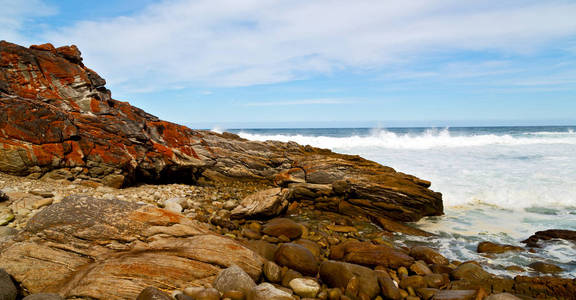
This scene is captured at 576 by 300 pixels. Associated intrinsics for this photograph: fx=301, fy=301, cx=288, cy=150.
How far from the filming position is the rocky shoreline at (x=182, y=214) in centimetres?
484

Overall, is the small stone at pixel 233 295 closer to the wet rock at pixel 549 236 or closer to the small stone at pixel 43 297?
the small stone at pixel 43 297

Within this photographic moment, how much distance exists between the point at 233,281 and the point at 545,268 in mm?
7705

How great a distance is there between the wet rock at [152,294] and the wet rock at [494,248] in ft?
28.1

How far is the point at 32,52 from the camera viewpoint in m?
11.0

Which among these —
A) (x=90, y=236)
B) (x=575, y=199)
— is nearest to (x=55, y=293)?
(x=90, y=236)

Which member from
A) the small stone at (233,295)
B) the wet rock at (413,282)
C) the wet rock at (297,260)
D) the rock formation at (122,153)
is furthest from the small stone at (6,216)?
the wet rock at (413,282)

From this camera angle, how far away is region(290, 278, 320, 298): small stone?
5445 mm

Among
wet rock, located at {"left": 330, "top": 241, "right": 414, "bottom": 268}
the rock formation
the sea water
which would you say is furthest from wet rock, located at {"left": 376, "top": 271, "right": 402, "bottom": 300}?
the rock formation

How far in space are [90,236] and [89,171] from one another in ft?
19.0

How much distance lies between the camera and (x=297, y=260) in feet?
21.2

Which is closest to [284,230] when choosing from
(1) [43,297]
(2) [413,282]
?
(2) [413,282]

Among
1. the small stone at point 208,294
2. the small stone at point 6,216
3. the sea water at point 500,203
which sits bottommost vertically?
the sea water at point 500,203

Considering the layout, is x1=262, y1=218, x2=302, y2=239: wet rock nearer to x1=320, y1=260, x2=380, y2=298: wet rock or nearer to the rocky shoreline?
the rocky shoreline

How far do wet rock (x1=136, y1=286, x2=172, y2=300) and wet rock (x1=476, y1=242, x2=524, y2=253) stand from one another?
337 inches
